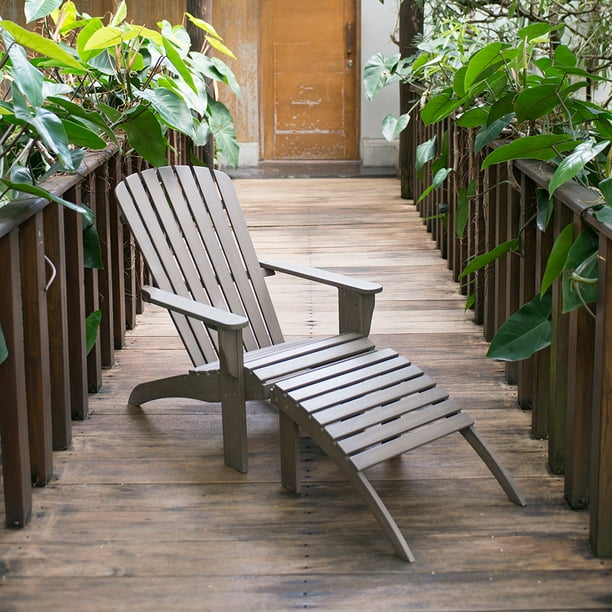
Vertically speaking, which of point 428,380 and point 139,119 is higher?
point 139,119

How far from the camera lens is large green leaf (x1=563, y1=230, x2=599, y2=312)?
234 centimetres

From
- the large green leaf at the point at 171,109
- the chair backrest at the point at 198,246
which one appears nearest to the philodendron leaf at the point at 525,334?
the chair backrest at the point at 198,246

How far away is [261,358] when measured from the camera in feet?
9.92

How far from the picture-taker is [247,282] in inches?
138

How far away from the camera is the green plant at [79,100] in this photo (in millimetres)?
2258

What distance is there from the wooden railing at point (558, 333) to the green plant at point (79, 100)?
109cm

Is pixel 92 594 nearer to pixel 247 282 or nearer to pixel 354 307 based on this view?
pixel 354 307

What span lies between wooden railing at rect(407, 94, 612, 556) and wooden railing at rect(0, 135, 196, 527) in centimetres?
134

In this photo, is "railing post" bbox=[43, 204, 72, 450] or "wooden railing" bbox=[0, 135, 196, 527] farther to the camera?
"railing post" bbox=[43, 204, 72, 450]

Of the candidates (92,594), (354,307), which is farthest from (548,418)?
(92,594)

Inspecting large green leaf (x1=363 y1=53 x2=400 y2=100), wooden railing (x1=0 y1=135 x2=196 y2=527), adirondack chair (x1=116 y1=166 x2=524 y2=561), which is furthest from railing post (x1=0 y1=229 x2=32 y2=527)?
large green leaf (x1=363 y1=53 x2=400 y2=100)

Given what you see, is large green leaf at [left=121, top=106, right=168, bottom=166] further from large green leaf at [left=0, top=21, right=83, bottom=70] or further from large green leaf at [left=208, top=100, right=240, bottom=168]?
large green leaf at [left=208, top=100, right=240, bottom=168]

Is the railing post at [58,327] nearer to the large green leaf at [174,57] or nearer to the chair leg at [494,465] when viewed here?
the large green leaf at [174,57]

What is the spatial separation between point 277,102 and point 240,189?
4.47 ft
